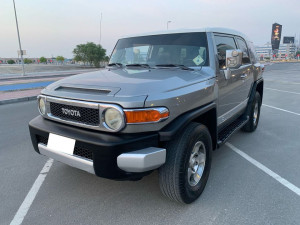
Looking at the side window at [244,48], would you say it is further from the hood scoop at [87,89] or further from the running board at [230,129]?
the hood scoop at [87,89]

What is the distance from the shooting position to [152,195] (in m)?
2.73

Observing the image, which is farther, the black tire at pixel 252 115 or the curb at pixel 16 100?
the curb at pixel 16 100

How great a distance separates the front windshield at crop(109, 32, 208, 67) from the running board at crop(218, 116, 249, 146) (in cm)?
102

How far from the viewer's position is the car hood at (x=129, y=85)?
6.92ft

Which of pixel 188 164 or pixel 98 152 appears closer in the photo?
pixel 98 152

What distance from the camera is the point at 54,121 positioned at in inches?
103

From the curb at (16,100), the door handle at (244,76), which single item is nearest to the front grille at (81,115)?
the door handle at (244,76)

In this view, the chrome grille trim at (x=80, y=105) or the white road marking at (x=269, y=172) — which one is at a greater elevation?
the chrome grille trim at (x=80, y=105)

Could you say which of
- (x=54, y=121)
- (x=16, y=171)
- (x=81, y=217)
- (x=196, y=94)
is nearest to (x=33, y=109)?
(x=16, y=171)

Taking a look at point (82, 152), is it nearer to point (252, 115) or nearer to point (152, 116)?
point (152, 116)

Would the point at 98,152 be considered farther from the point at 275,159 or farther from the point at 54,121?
the point at 275,159

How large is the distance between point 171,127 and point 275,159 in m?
2.33

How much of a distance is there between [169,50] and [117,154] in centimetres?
177

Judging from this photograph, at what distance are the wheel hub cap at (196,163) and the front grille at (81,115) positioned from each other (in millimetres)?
1072
